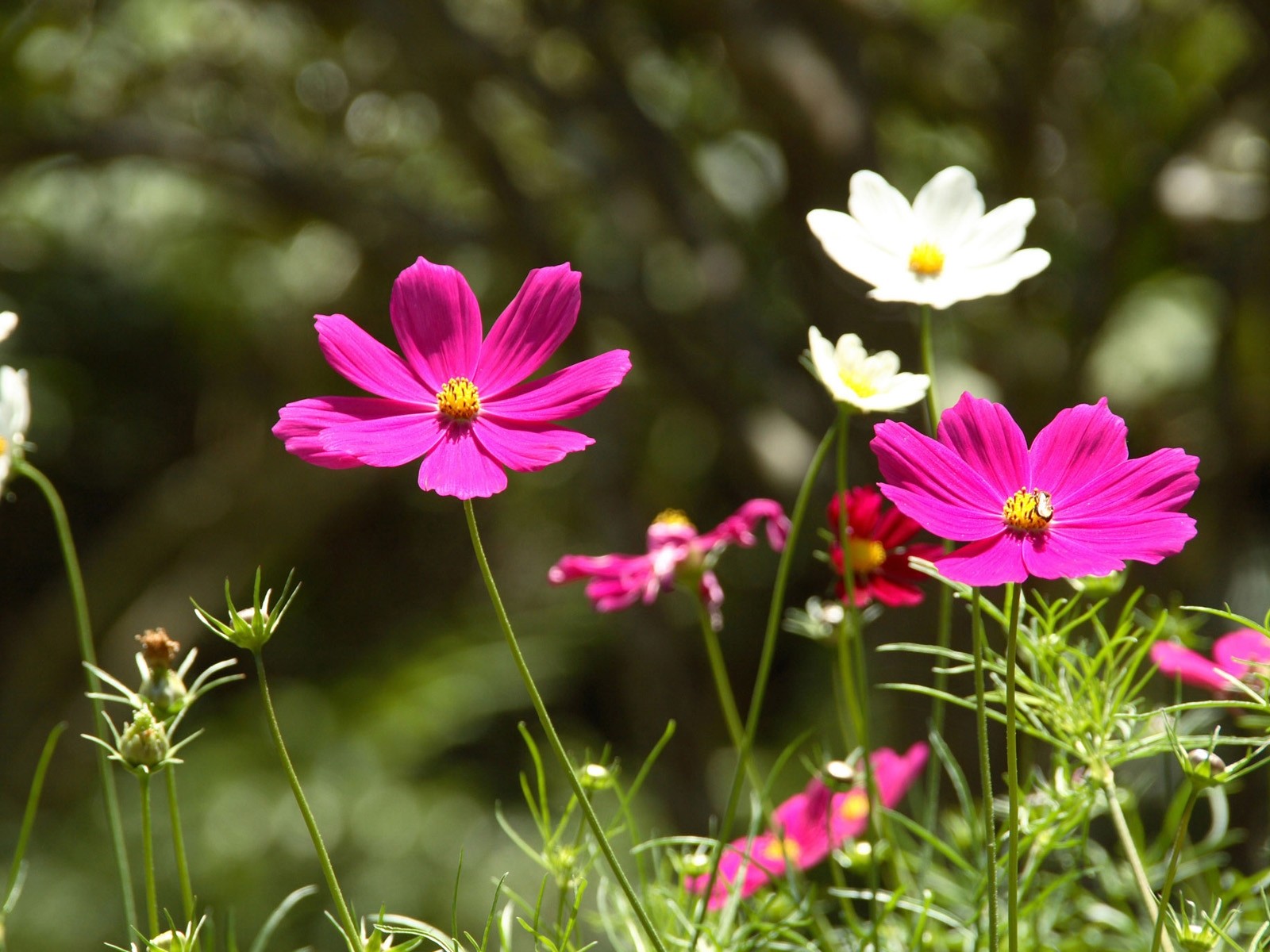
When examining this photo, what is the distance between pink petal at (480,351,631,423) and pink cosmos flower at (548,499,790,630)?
8 cm

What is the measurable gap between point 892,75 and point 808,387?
0.56 metres

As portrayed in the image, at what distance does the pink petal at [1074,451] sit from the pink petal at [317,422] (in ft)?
0.55

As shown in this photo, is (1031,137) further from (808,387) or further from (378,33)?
(378,33)

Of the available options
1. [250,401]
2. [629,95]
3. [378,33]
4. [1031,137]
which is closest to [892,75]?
[1031,137]

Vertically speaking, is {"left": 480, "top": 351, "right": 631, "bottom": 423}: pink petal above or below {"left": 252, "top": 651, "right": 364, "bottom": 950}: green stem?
above

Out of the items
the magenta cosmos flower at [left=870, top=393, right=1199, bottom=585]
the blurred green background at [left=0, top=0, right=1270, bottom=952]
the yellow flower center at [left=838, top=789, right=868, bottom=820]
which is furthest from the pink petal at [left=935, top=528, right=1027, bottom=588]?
the blurred green background at [left=0, top=0, right=1270, bottom=952]

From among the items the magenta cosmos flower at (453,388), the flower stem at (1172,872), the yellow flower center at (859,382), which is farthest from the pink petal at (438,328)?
the flower stem at (1172,872)

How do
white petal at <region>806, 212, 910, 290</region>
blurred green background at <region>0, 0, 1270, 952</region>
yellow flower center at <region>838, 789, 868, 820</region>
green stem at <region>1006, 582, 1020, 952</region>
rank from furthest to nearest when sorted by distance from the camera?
blurred green background at <region>0, 0, 1270, 952</region>, yellow flower center at <region>838, 789, 868, 820</region>, white petal at <region>806, 212, 910, 290</region>, green stem at <region>1006, 582, 1020, 952</region>

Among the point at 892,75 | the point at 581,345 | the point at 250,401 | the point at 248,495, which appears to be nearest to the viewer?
the point at 581,345

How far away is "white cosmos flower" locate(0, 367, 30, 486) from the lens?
1.01ft

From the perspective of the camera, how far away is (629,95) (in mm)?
1482

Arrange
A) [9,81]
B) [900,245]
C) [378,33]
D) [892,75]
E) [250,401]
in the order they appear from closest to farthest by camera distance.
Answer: [900,245]
[9,81]
[378,33]
[892,75]
[250,401]

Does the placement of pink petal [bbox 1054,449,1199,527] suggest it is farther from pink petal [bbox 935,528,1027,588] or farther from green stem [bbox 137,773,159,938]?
green stem [bbox 137,773,159,938]

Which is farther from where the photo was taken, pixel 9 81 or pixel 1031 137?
pixel 1031 137
